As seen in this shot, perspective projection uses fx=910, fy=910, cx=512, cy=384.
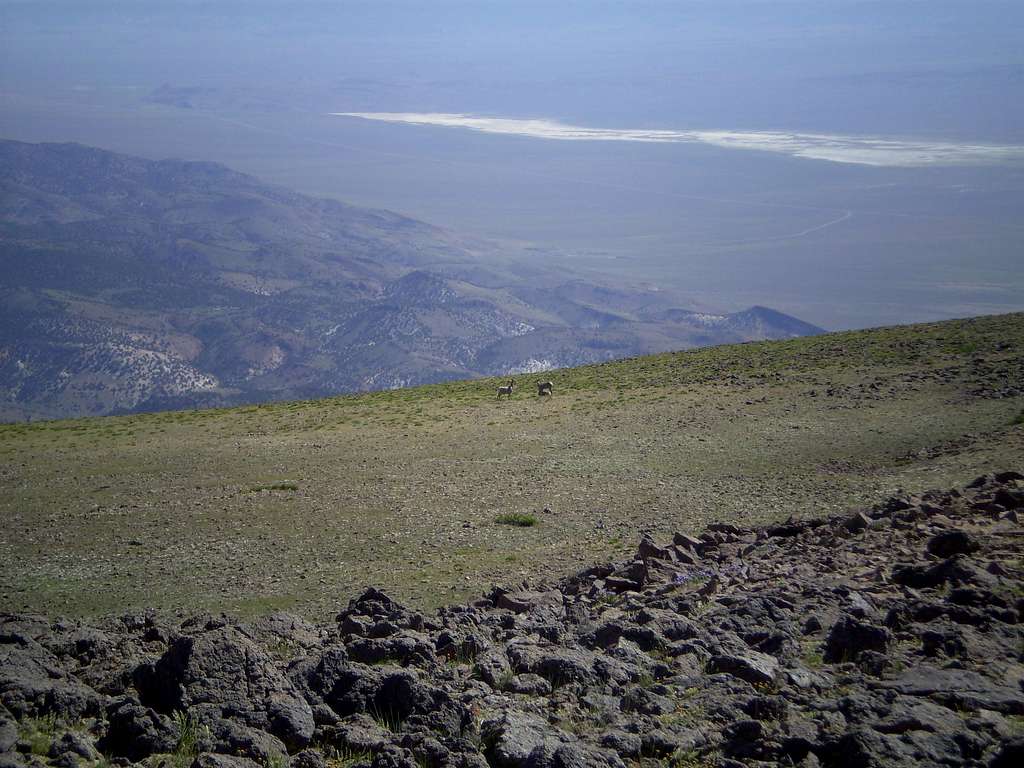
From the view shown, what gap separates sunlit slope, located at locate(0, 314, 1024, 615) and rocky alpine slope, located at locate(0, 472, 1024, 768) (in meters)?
3.35

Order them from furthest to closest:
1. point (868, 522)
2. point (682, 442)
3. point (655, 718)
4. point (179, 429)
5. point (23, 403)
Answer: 1. point (23, 403)
2. point (179, 429)
3. point (682, 442)
4. point (868, 522)
5. point (655, 718)

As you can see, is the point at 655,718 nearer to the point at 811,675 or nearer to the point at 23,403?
the point at 811,675

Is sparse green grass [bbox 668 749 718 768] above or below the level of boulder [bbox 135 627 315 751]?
above

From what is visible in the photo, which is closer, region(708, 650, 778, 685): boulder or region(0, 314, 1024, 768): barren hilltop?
region(0, 314, 1024, 768): barren hilltop

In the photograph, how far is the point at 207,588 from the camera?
46.6 feet

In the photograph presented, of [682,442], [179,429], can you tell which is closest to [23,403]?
[179,429]

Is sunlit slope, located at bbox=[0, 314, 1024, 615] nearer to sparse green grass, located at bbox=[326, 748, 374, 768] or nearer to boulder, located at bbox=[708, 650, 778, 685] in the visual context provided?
boulder, located at bbox=[708, 650, 778, 685]

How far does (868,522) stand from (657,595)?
13.2ft

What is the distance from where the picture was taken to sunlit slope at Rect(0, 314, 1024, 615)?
14945 millimetres

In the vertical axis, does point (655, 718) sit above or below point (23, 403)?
above

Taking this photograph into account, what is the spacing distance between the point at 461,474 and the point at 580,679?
12.4m

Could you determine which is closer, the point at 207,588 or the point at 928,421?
the point at 207,588

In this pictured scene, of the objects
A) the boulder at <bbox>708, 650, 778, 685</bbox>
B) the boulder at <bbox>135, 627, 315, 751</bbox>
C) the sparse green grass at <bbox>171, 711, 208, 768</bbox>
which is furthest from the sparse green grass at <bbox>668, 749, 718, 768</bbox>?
the sparse green grass at <bbox>171, 711, 208, 768</bbox>

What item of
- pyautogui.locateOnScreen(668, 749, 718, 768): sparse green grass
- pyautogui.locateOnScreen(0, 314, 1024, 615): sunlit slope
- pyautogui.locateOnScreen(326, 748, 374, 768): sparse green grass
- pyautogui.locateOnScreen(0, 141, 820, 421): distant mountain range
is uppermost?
pyautogui.locateOnScreen(668, 749, 718, 768): sparse green grass
